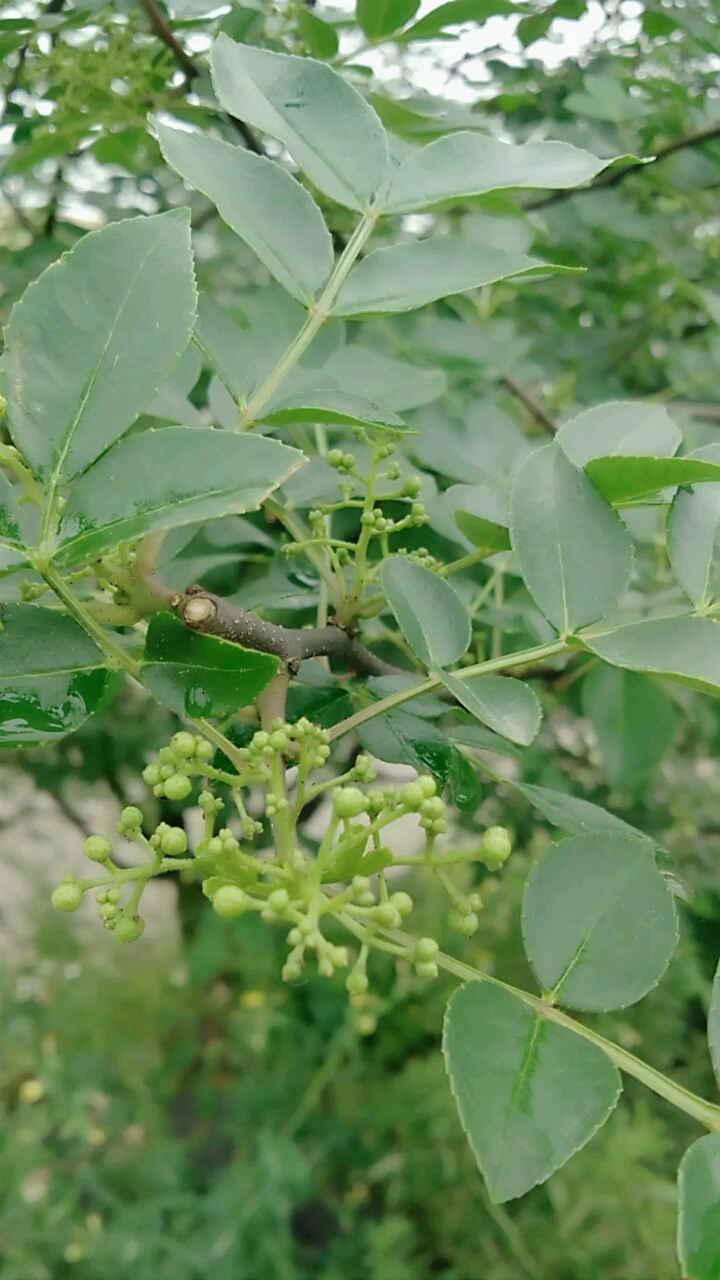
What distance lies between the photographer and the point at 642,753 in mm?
876

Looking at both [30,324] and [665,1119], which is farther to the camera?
[665,1119]

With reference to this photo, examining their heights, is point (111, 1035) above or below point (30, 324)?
below

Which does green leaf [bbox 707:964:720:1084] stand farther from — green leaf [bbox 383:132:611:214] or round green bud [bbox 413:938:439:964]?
green leaf [bbox 383:132:611:214]

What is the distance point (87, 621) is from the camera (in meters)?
0.33

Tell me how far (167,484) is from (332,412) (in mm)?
66

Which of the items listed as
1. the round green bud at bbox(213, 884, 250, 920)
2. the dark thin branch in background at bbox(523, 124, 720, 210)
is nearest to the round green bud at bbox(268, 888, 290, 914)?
the round green bud at bbox(213, 884, 250, 920)

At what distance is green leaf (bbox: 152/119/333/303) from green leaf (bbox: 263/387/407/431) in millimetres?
59

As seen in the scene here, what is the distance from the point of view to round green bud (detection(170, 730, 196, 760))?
0.32 m

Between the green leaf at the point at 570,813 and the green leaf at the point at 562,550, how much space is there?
101 mm

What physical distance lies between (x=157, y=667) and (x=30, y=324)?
0.41 ft

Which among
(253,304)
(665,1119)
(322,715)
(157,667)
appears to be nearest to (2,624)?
(157,667)

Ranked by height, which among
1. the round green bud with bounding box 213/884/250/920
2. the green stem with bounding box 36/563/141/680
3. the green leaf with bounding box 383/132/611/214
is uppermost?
the green leaf with bounding box 383/132/611/214

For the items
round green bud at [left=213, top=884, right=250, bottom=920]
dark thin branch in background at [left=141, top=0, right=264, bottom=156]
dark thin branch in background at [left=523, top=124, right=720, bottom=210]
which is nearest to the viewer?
round green bud at [left=213, top=884, right=250, bottom=920]

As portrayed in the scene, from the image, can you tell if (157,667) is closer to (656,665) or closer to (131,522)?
(131,522)
